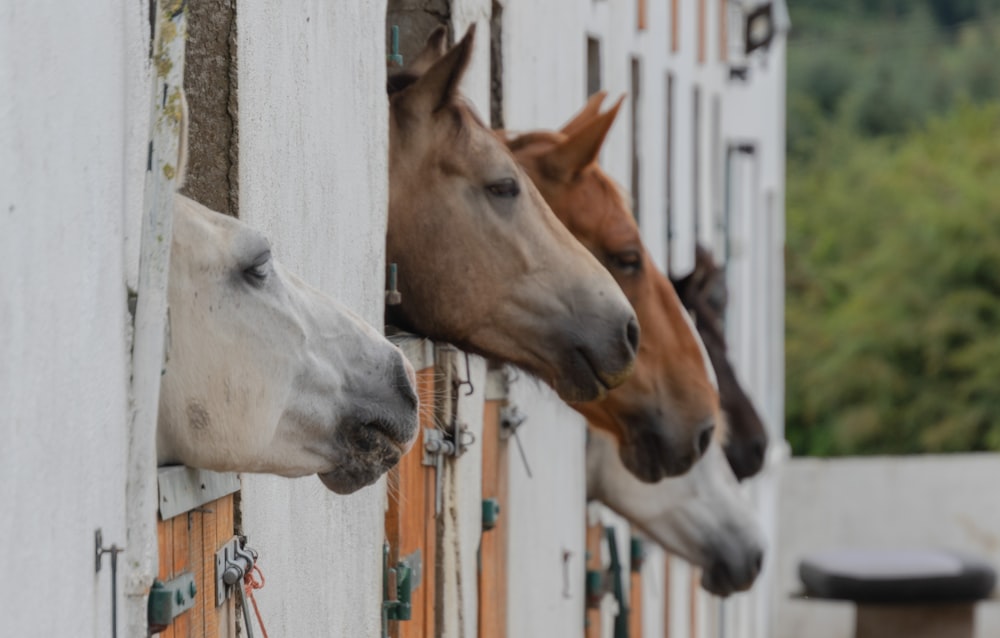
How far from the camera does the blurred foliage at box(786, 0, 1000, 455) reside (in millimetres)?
33219

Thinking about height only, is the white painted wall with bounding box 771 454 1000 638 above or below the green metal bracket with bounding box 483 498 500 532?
below

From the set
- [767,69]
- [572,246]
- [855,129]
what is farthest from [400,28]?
[855,129]

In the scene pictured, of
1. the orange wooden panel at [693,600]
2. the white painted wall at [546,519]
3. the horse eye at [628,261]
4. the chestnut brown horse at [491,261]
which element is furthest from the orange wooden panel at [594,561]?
the chestnut brown horse at [491,261]

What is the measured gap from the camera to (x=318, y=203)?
500 cm

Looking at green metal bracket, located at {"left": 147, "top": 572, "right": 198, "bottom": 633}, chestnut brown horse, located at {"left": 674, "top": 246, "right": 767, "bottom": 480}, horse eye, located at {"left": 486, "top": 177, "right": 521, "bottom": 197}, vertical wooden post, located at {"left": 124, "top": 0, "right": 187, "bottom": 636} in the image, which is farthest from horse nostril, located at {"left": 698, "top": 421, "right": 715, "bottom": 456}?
vertical wooden post, located at {"left": 124, "top": 0, "right": 187, "bottom": 636}

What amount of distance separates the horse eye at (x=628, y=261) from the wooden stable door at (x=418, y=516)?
835 mm

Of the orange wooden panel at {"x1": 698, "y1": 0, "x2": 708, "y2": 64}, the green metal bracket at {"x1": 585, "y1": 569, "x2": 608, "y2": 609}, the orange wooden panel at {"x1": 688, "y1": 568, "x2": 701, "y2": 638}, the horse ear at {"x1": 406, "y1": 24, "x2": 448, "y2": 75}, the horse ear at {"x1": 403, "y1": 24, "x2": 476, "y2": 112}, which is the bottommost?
the orange wooden panel at {"x1": 688, "y1": 568, "x2": 701, "y2": 638}

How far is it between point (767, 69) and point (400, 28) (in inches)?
620

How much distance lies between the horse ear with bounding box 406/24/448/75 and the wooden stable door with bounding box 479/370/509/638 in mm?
1743

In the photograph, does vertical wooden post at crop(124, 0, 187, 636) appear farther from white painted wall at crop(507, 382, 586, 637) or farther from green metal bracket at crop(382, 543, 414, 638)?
white painted wall at crop(507, 382, 586, 637)

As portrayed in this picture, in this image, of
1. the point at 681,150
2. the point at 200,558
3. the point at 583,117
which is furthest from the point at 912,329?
the point at 200,558

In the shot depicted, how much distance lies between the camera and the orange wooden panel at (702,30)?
16203mm

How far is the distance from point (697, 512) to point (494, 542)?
2.07 m

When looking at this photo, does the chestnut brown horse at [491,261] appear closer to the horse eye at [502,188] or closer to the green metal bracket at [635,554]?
the horse eye at [502,188]
